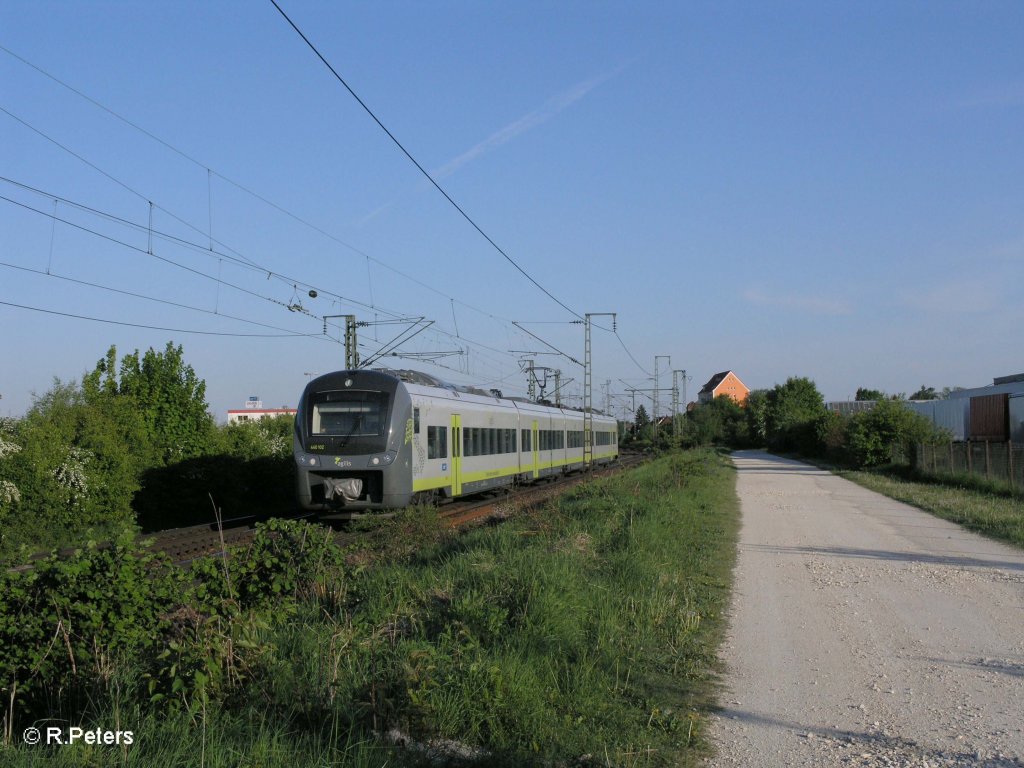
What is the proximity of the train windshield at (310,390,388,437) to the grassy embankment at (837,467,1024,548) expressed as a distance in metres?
11.4

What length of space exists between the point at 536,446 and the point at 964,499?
13.8 m

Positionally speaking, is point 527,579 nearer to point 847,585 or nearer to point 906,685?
point 906,685

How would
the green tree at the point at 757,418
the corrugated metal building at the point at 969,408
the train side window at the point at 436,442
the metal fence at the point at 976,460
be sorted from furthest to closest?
the green tree at the point at 757,418 < the corrugated metal building at the point at 969,408 < the metal fence at the point at 976,460 < the train side window at the point at 436,442

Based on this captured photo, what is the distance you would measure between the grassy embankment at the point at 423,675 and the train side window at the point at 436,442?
985 cm

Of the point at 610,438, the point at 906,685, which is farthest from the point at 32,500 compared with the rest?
the point at 610,438

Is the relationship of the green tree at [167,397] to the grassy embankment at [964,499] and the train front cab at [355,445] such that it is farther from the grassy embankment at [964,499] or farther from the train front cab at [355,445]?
the grassy embankment at [964,499]

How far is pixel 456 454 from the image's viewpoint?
21812 millimetres

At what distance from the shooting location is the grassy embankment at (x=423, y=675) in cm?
487

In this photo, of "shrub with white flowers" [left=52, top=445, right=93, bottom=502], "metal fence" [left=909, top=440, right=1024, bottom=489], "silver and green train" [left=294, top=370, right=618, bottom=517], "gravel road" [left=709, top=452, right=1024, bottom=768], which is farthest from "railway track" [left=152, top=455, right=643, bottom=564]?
"metal fence" [left=909, top=440, right=1024, bottom=489]

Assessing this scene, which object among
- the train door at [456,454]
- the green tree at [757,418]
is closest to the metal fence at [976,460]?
the train door at [456,454]

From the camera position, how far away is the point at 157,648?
622 centimetres

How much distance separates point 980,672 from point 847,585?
4087mm

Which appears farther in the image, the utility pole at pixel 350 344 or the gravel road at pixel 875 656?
the utility pole at pixel 350 344

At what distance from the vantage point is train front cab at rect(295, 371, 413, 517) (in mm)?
17578
